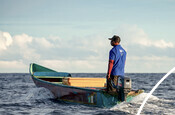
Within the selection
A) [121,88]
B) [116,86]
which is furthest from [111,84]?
[121,88]

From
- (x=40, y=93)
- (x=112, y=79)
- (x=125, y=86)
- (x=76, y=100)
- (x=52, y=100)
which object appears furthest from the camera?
(x=40, y=93)

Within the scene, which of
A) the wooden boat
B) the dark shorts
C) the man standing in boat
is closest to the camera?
the dark shorts

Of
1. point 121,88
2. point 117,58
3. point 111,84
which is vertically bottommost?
point 121,88

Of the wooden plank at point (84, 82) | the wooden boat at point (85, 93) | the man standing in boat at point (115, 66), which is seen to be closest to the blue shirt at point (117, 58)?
the man standing in boat at point (115, 66)

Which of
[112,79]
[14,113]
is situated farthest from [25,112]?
[112,79]

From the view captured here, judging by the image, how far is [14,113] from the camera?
1087cm

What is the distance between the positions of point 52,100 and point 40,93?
203 cm

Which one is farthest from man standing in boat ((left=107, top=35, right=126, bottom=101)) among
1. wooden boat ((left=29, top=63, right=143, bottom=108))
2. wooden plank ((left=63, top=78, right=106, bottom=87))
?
wooden plank ((left=63, top=78, right=106, bottom=87))

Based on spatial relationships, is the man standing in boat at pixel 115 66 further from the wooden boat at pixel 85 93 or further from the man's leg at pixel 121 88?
the wooden boat at pixel 85 93

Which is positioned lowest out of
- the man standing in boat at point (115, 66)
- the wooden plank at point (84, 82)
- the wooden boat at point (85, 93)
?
the wooden boat at point (85, 93)

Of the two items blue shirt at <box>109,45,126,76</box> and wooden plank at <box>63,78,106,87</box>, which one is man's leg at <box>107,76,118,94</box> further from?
wooden plank at <box>63,78,106,87</box>

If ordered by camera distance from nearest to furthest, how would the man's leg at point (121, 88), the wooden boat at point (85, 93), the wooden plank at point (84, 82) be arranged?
the man's leg at point (121, 88) < the wooden boat at point (85, 93) < the wooden plank at point (84, 82)

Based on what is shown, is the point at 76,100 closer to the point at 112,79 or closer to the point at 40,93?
the point at 112,79

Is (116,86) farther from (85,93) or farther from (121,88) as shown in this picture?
(85,93)
